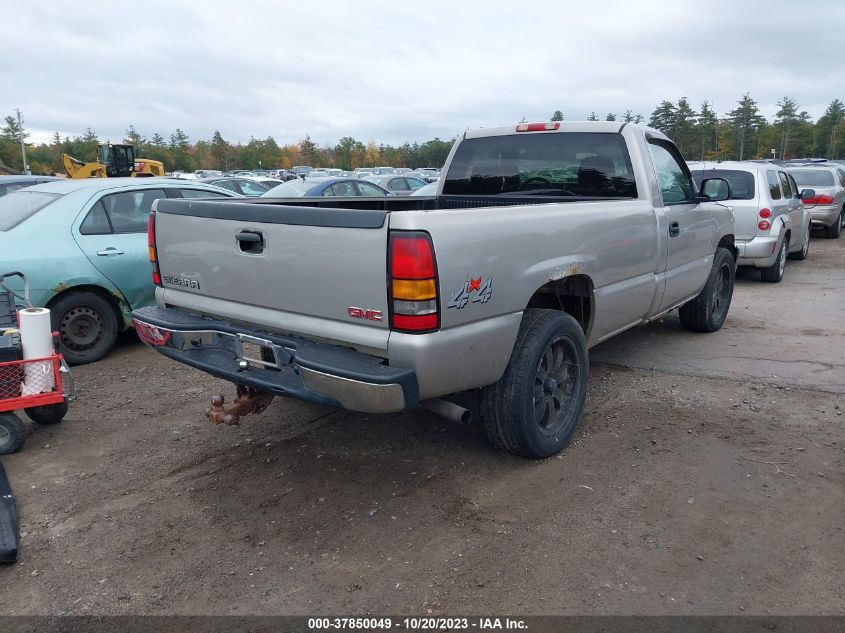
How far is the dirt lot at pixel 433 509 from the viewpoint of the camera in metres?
2.76

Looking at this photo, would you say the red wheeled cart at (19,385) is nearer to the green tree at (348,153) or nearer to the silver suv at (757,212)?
A: the silver suv at (757,212)

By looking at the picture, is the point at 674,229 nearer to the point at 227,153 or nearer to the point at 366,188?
the point at 366,188

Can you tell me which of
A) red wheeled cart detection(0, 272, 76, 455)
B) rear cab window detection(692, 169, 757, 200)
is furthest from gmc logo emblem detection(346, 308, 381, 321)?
rear cab window detection(692, 169, 757, 200)

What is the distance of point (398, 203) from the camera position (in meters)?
5.61

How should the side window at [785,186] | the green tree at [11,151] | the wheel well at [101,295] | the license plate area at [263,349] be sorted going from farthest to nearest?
the green tree at [11,151] → the side window at [785,186] → the wheel well at [101,295] → the license plate area at [263,349]

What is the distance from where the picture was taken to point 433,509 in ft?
11.2

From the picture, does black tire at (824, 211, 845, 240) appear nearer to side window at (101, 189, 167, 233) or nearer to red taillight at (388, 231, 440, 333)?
side window at (101, 189, 167, 233)

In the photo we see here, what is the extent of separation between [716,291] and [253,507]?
17.2ft

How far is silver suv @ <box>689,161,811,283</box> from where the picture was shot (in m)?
9.37

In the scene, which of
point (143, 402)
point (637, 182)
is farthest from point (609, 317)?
point (143, 402)

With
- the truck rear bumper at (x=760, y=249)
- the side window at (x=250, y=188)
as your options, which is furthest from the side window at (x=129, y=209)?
the side window at (x=250, y=188)

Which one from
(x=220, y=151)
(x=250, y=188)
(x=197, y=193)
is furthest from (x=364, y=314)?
(x=220, y=151)

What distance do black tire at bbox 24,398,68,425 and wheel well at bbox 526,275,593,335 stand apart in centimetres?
323

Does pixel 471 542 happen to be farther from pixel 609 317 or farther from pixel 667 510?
pixel 609 317
